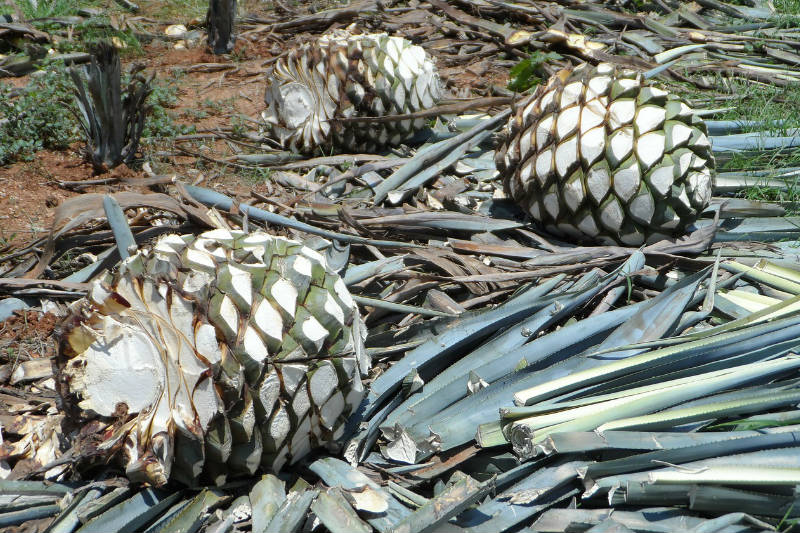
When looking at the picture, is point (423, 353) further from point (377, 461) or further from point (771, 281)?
point (771, 281)

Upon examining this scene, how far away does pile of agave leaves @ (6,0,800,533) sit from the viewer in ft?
5.10

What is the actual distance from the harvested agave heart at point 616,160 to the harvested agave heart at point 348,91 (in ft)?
3.12

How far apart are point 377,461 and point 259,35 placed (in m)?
4.41

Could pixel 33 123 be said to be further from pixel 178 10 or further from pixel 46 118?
pixel 178 10

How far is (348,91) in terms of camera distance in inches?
136

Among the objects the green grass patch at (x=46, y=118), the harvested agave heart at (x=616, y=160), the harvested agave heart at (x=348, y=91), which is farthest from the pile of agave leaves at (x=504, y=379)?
the green grass patch at (x=46, y=118)

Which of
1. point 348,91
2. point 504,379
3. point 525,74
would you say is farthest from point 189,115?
point 504,379

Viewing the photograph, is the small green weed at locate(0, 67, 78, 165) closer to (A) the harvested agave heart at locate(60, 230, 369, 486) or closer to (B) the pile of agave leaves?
(B) the pile of agave leaves

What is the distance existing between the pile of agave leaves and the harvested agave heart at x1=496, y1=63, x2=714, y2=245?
10 cm

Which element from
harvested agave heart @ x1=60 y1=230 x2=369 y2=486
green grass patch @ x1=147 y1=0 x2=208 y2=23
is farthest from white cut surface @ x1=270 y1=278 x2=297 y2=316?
green grass patch @ x1=147 y1=0 x2=208 y2=23

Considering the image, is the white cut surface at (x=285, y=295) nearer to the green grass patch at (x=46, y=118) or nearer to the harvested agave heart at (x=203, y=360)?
the harvested agave heart at (x=203, y=360)

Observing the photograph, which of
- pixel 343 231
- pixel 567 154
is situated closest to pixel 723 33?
pixel 567 154

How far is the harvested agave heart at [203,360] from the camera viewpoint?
153cm

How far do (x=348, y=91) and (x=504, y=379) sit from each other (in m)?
2.00
